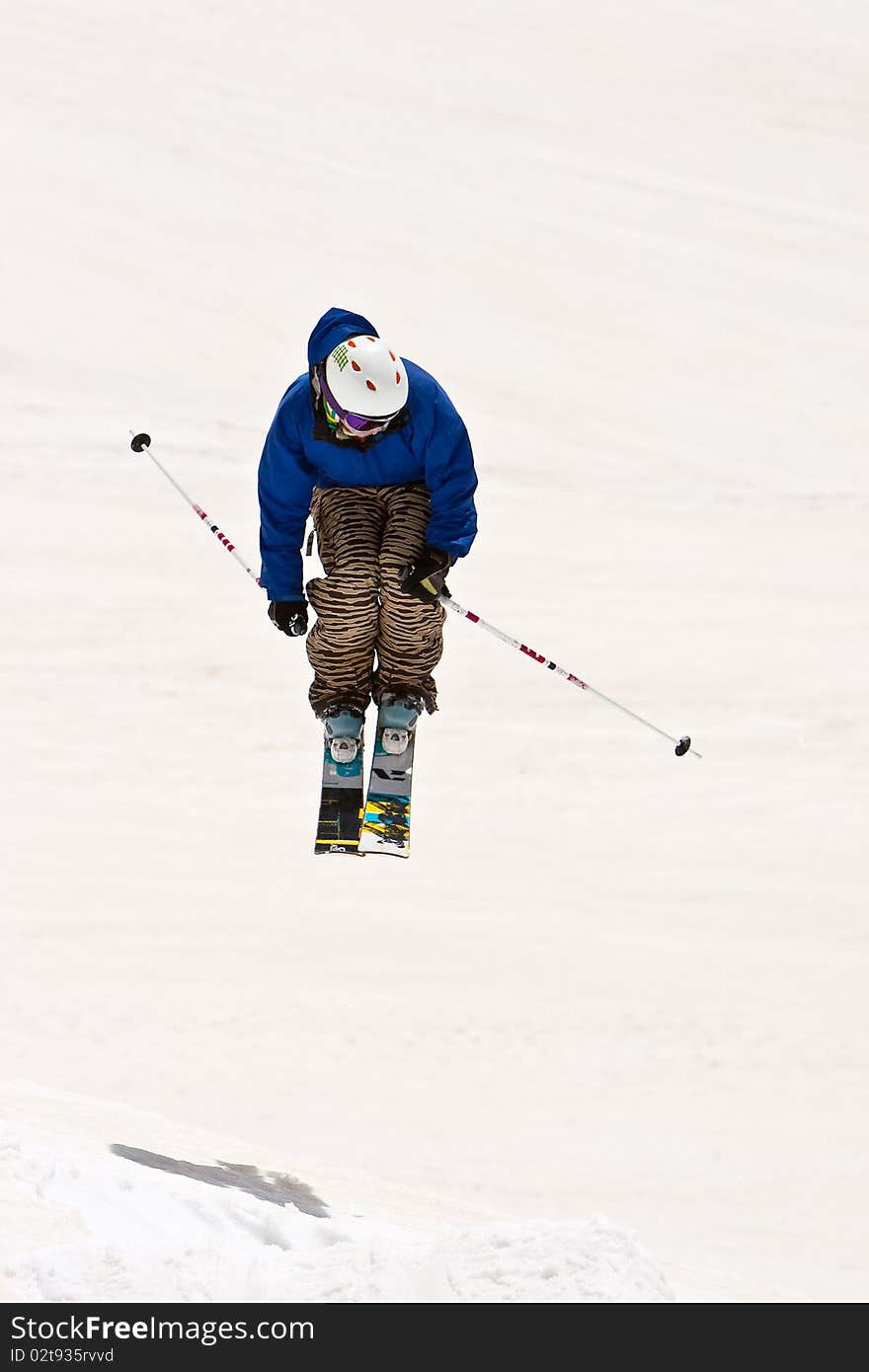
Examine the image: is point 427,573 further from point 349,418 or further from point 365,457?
point 349,418

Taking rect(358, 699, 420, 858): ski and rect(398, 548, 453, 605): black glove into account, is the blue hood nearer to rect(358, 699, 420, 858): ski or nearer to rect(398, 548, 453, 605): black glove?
rect(398, 548, 453, 605): black glove

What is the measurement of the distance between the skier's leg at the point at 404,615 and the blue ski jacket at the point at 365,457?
2.8 inches

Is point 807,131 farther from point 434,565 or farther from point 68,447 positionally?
Result: point 434,565

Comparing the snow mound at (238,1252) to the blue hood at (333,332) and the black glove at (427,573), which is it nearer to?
the black glove at (427,573)

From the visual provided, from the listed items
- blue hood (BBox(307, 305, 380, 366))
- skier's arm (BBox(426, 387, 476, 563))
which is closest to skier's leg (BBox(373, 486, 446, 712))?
skier's arm (BBox(426, 387, 476, 563))

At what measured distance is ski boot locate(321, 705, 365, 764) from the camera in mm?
7551

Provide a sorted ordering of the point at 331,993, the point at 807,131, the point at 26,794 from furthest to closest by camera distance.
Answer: the point at 807,131 → the point at 26,794 → the point at 331,993

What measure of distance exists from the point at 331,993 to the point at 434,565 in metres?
4.02

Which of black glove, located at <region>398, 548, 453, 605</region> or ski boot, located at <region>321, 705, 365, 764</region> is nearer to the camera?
black glove, located at <region>398, 548, 453, 605</region>

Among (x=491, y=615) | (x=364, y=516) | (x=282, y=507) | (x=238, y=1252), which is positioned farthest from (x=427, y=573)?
(x=491, y=615)

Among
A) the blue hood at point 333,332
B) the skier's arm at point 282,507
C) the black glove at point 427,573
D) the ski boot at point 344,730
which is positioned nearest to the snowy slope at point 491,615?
the ski boot at point 344,730

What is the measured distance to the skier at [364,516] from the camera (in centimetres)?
679

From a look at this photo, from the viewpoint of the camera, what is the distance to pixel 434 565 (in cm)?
708
